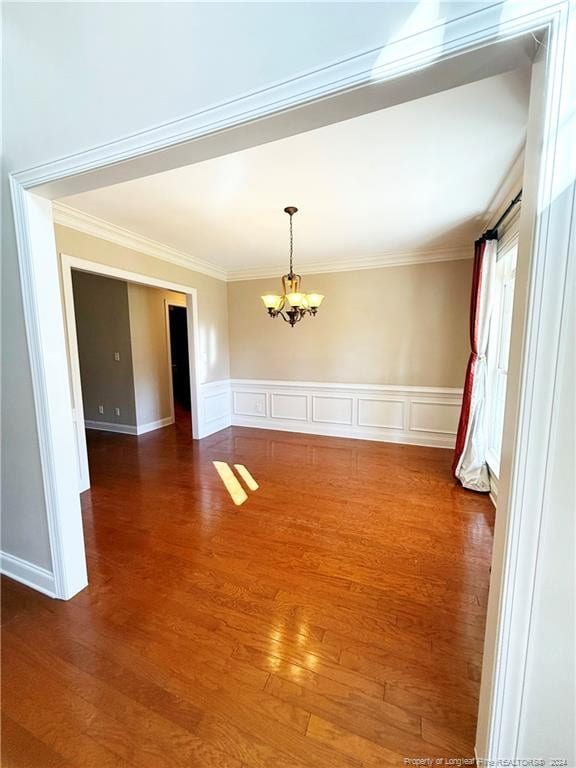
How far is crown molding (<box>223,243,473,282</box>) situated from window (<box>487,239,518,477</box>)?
100 cm

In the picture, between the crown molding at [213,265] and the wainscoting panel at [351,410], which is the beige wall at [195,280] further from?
the wainscoting panel at [351,410]

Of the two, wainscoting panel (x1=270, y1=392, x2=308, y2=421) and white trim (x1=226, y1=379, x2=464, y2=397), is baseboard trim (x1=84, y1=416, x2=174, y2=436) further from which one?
wainscoting panel (x1=270, y1=392, x2=308, y2=421)

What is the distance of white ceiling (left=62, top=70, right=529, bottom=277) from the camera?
1.67m

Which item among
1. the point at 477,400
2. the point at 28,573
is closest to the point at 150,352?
the point at 28,573

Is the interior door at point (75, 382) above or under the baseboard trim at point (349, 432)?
above

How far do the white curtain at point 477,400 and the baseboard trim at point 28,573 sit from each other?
132 inches

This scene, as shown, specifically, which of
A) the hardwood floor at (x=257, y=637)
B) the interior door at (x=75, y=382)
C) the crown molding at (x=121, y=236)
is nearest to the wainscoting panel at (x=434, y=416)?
the hardwood floor at (x=257, y=637)

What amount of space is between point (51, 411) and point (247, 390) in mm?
3669

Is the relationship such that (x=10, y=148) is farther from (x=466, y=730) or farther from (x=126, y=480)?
(x=466, y=730)

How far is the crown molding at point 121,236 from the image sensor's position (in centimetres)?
278

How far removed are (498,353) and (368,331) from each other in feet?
5.47

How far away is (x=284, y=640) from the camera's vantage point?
152cm

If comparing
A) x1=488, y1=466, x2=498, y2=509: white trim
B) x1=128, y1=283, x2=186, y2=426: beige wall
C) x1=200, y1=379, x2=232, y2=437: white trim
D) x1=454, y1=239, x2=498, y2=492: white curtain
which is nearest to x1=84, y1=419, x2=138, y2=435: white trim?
x1=128, y1=283, x2=186, y2=426: beige wall

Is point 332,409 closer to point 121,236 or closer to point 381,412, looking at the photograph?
point 381,412
